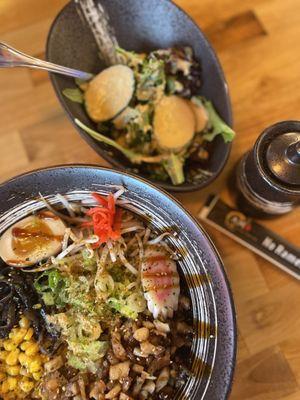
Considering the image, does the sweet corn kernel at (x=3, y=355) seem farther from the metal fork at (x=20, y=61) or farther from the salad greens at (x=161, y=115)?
the metal fork at (x=20, y=61)

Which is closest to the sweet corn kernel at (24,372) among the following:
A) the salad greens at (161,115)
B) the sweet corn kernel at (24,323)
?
the sweet corn kernel at (24,323)

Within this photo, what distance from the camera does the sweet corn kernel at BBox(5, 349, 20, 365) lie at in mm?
1471

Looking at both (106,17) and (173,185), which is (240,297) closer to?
(173,185)

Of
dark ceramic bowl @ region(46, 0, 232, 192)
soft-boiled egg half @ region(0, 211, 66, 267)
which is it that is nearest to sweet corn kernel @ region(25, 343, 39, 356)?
soft-boiled egg half @ region(0, 211, 66, 267)

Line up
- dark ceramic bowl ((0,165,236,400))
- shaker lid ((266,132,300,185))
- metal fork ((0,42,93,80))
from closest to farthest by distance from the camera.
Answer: dark ceramic bowl ((0,165,236,400))
shaker lid ((266,132,300,185))
metal fork ((0,42,93,80))

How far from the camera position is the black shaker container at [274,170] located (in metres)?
1.46

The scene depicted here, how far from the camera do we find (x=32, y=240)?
1.48 metres

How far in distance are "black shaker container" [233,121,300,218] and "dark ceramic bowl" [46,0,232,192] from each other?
0.49 feet

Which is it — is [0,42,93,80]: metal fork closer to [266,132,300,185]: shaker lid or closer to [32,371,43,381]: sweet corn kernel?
[266,132,300,185]: shaker lid

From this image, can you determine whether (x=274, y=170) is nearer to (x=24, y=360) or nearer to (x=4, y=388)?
(x=24, y=360)

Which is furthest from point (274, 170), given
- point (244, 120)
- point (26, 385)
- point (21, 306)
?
point (26, 385)

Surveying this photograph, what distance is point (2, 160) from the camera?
184 centimetres

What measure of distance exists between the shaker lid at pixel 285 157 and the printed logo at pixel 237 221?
0.32m

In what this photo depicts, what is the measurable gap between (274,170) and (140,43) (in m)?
0.83
